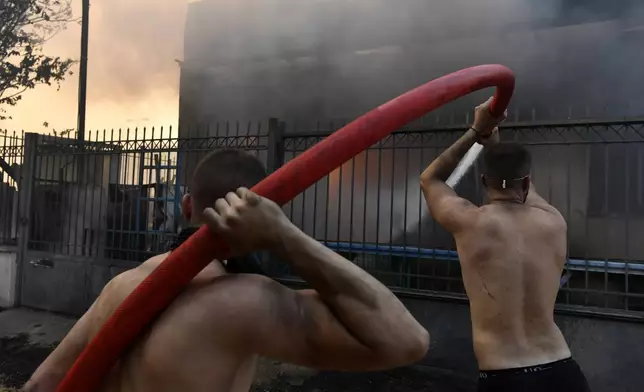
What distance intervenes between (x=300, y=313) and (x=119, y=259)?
649 cm

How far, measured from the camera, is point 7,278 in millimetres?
7535

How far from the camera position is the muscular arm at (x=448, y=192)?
2404 millimetres

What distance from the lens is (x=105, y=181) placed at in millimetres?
7500

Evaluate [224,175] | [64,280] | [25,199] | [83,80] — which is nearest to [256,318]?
[224,175]

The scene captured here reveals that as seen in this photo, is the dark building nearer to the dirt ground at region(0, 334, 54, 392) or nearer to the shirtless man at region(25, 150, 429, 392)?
the dirt ground at region(0, 334, 54, 392)

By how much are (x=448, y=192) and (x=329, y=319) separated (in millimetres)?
1584

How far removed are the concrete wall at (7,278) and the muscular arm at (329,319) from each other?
7848mm

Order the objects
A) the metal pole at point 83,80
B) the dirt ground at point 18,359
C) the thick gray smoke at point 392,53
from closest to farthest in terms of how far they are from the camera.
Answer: the dirt ground at point 18,359
the thick gray smoke at point 392,53
the metal pole at point 83,80

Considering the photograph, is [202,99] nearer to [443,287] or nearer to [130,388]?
[443,287]

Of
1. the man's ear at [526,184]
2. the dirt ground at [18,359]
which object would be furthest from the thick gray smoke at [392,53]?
the dirt ground at [18,359]

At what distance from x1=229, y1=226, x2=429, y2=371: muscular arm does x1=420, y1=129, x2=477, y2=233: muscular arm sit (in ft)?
4.64

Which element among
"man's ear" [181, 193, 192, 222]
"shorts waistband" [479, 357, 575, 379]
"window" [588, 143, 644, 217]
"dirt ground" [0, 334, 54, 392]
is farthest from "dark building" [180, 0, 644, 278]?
"man's ear" [181, 193, 192, 222]

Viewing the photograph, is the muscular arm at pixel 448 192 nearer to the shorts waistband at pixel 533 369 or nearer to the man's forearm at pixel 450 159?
the man's forearm at pixel 450 159

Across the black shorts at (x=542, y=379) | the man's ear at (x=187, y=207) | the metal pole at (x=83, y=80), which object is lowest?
the black shorts at (x=542, y=379)
